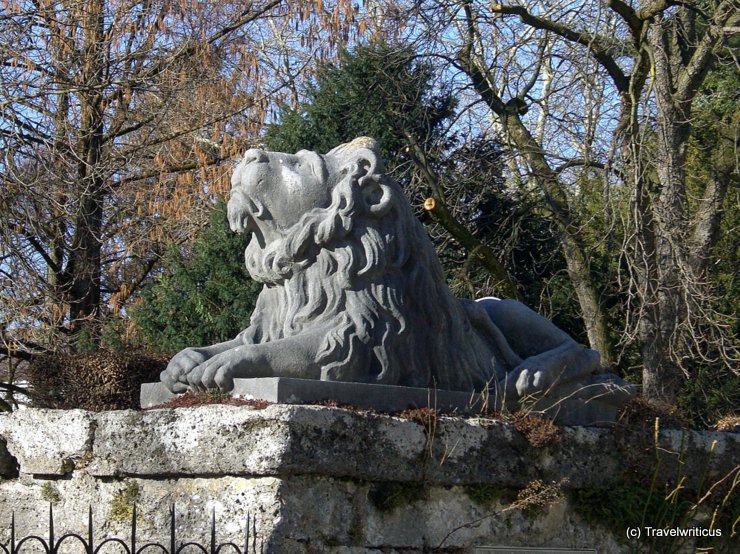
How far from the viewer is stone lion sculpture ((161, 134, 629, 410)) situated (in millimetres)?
4730

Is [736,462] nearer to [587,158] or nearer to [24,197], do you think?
[587,158]

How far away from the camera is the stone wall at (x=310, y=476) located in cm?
418

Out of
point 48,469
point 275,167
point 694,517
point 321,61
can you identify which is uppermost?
point 321,61

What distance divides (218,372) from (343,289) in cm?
70

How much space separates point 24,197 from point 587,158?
5806 millimetres

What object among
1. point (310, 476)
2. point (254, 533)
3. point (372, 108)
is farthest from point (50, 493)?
point (372, 108)

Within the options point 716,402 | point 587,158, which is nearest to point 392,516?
point 587,158

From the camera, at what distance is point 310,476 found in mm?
4266

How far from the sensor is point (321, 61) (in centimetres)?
1268

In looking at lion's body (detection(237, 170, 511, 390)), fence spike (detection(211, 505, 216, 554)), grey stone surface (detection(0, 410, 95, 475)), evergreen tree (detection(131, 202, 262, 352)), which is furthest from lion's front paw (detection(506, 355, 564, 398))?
evergreen tree (detection(131, 202, 262, 352))

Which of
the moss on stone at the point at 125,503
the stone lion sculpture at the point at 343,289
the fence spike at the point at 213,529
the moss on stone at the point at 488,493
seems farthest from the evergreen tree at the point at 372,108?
the fence spike at the point at 213,529

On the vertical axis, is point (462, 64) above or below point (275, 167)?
above

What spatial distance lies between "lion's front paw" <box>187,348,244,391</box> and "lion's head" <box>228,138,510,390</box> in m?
0.38

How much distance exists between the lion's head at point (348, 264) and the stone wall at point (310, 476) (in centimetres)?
39
